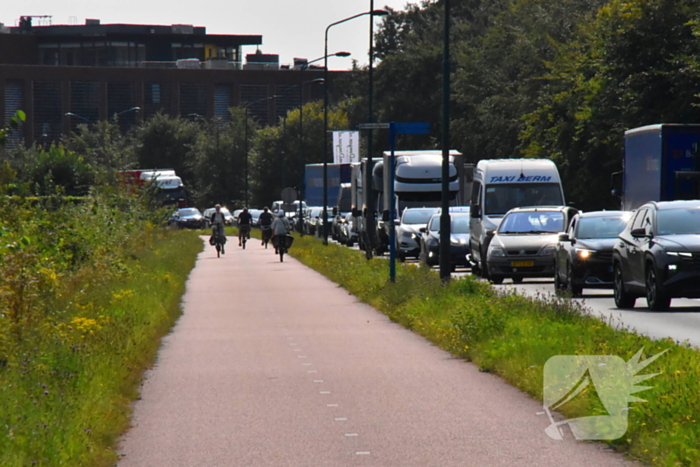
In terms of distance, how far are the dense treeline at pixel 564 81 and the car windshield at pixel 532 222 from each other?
1016cm

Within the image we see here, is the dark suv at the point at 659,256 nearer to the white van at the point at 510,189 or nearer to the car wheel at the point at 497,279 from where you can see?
the car wheel at the point at 497,279

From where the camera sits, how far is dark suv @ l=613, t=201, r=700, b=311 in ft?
57.3

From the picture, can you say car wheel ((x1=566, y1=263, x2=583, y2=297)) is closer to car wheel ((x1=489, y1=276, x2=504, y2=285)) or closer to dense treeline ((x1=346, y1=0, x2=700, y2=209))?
car wheel ((x1=489, y1=276, x2=504, y2=285))

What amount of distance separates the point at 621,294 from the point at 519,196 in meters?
10.6

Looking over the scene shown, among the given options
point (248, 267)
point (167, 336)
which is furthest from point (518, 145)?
point (167, 336)

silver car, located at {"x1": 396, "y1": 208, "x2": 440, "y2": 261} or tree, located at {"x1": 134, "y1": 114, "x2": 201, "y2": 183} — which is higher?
tree, located at {"x1": 134, "y1": 114, "x2": 201, "y2": 183}

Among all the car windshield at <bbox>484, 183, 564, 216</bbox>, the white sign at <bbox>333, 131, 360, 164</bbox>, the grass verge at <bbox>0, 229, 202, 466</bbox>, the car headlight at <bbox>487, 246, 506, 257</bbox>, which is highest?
the white sign at <bbox>333, 131, 360, 164</bbox>

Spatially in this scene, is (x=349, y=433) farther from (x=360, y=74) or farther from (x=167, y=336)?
(x=360, y=74)

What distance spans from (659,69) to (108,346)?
30.1m

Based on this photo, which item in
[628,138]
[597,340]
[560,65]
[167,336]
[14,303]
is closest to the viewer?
[597,340]

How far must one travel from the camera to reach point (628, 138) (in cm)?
2762

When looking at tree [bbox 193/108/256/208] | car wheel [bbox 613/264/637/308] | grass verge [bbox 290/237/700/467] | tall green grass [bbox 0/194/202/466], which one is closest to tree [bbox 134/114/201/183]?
tree [bbox 193/108/256/208]

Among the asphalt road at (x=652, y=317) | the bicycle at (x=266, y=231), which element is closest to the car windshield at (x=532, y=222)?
the asphalt road at (x=652, y=317)

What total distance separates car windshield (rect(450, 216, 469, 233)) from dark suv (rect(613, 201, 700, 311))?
13408mm
